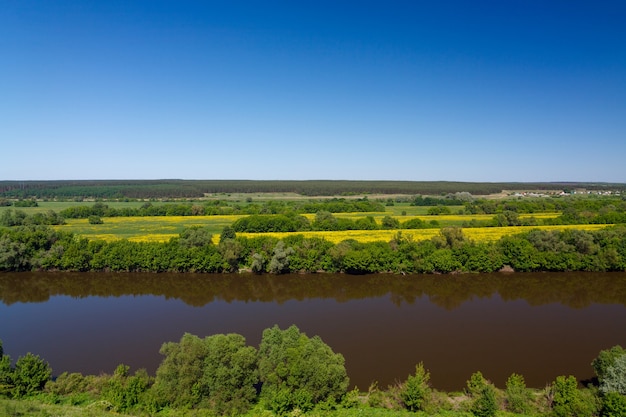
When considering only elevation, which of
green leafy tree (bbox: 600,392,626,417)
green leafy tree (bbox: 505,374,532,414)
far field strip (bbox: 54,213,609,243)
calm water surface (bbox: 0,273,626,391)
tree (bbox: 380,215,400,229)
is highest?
tree (bbox: 380,215,400,229)

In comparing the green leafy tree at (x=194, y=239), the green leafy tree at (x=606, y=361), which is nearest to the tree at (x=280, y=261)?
the green leafy tree at (x=194, y=239)

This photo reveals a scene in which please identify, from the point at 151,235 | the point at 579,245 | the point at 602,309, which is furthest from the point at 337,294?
the point at 151,235

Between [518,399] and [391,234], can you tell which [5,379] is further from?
[391,234]

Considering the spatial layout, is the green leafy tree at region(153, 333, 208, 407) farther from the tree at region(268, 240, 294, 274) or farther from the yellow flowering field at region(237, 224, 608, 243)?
the yellow flowering field at region(237, 224, 608, 243)

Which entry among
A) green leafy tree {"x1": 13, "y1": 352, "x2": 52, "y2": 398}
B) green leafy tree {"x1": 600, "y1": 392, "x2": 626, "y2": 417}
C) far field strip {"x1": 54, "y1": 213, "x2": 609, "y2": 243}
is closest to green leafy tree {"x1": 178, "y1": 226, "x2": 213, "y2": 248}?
far field strip {"x1": 54, "y1": 213, "x2": 609, "y2": 243}

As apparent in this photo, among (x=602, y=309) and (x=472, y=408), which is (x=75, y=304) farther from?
(x=602, y=309)

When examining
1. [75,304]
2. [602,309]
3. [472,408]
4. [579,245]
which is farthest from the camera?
[579,245]
